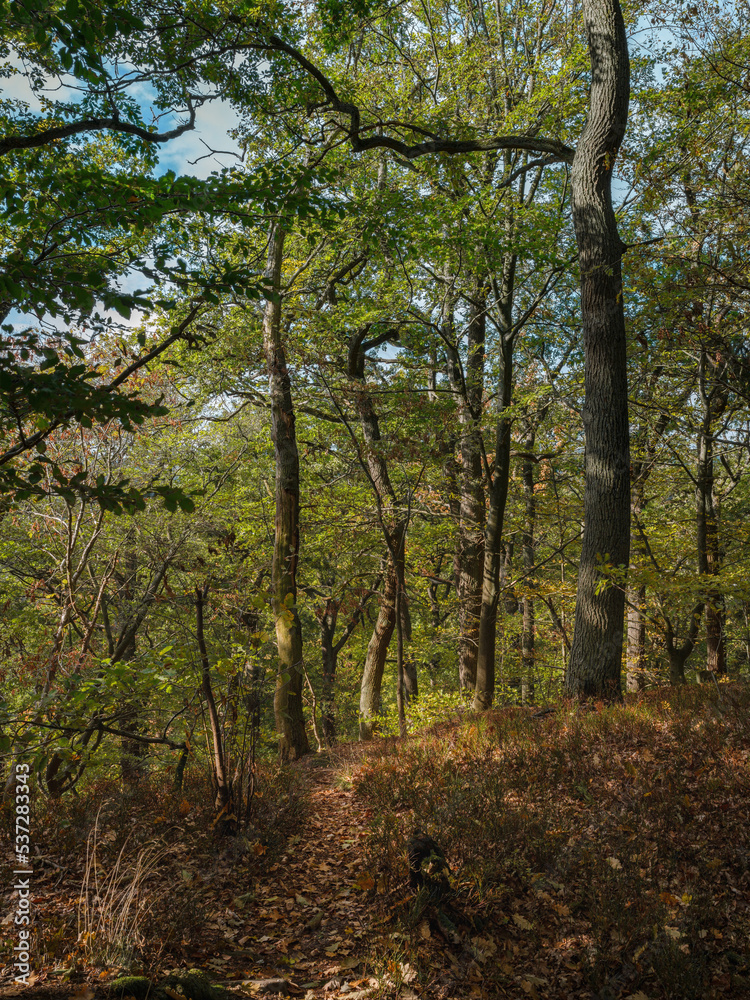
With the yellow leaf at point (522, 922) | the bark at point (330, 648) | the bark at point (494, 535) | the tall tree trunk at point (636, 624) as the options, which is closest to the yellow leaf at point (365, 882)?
the yellow leaf at point (522, 922)

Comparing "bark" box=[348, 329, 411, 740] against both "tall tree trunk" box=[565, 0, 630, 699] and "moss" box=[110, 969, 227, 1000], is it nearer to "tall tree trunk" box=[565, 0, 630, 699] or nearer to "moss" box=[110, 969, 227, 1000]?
"tall tree trunk" box=[565, 0, 630, 699]

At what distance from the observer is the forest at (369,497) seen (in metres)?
3.71

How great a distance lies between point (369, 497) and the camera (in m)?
14.6

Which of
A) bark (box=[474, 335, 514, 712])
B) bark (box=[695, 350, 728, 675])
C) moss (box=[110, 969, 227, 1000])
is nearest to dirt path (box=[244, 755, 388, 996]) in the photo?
moss (box=[110, 969, 227, 1000])

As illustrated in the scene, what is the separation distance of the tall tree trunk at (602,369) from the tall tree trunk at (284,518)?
442cm

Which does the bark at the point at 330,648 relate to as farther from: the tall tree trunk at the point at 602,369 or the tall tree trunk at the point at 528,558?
the tall tree trunk at the point at 602,369

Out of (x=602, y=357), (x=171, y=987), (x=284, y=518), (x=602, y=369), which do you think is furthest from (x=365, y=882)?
(x=602, y=357)

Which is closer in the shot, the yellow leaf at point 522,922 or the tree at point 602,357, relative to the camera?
the yellow leaf at point 522,922

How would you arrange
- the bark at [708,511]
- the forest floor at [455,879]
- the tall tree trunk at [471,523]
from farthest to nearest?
the tall tree trunk at [471,523], the bark at [708,511], the forest floor at [455,879]

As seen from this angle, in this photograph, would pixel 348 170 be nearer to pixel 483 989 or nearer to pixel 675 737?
pixel 675 737

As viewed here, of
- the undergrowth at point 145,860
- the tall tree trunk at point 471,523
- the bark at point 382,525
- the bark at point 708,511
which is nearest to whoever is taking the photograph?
the undergrowth at point 145,860

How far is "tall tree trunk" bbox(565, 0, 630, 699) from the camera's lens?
736 cm

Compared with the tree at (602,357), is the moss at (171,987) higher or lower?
lower

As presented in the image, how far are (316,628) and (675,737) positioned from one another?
19288mm
